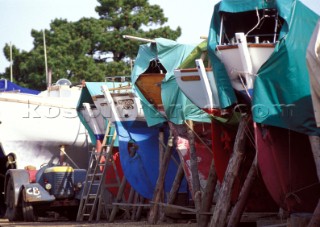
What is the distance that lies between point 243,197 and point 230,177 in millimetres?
410

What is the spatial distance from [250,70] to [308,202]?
232cm

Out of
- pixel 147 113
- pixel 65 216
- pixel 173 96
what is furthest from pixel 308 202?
pixel 65 216

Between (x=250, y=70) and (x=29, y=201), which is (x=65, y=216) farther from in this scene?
(x=250, y=70)

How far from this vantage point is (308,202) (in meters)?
14.8

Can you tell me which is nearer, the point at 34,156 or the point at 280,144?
the point at 280,144

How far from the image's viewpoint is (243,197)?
15.8 metres

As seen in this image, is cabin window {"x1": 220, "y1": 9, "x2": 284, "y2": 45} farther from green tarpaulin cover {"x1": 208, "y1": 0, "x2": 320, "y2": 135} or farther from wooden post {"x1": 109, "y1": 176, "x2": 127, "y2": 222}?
wooden post {"x1": 109, "y1": 176, "x2": 127, "y2": 222}

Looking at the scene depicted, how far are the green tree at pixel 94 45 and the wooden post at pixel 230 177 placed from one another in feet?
92.1

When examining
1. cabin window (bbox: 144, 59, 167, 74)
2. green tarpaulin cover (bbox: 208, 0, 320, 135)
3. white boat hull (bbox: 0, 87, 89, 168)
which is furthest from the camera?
white boat hull (bbox: 0, 87, 89, 168)

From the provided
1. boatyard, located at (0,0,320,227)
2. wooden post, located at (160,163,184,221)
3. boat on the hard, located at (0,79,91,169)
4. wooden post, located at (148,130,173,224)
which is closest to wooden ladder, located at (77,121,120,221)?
boatyard, located at (0,0,320,227)

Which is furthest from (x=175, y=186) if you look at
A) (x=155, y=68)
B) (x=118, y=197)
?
(x=118, y=197)

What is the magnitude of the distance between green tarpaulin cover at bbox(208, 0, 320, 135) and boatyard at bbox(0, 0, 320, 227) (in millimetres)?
21

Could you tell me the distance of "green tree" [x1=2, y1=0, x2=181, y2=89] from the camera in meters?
45.3

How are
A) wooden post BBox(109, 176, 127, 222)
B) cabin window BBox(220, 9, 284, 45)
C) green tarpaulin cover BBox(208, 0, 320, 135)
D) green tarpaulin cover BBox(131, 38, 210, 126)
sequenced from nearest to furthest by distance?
green tarpaulin cover BBox(208, 0, 320, 135) < cabin window BBox(220, 9, 284, 45) < green tarpaulin cover BBox(131, 38, 210, 126) < wooden post BBox(109, 176, 127, 222)
